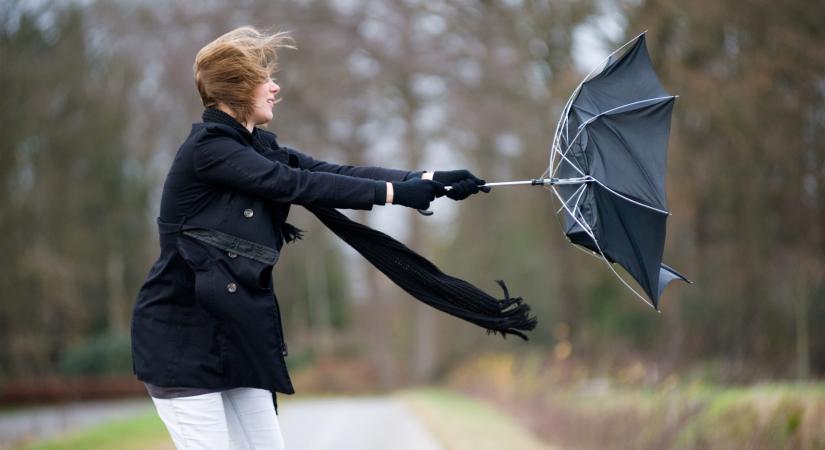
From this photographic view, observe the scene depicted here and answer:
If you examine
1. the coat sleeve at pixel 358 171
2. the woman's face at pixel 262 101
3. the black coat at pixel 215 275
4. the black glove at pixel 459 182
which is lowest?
the black coat at pixel 215 275

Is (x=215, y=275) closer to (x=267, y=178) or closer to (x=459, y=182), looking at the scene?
(x=267, y=178)

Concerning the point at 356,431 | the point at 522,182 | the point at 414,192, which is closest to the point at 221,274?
the point at 414,192

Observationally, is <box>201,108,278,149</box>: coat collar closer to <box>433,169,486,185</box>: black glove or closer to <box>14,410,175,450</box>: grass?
<box>433,169,486,185</box>: black glove

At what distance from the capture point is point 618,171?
15.0 feet

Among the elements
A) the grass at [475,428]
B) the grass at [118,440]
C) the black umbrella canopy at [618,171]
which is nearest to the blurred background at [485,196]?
the grass at [475,428]

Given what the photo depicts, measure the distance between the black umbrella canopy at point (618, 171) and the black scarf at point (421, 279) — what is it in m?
0.56

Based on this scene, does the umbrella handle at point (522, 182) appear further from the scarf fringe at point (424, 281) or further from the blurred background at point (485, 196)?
the blurred background at point (485, 196)

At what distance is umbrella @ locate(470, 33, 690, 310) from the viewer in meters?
4.49

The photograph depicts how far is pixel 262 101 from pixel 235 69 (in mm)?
186

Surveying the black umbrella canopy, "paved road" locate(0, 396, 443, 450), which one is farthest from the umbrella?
"paved road" locate(0, 396, 443, 450)

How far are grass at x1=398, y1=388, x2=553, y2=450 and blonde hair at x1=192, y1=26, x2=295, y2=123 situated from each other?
23.0 ft

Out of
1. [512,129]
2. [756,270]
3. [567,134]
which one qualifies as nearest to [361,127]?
[512,129]

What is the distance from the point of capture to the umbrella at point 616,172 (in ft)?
14.7

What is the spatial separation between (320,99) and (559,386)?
1476cm
